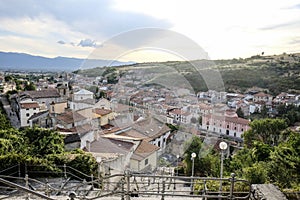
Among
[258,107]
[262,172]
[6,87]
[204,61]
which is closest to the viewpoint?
[204,61]

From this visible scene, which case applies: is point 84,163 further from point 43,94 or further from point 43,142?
point 43,94

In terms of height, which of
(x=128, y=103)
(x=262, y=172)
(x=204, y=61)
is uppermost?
(x=204, y=61)

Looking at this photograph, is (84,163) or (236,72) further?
(236,72)

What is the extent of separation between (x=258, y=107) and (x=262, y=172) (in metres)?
21.7

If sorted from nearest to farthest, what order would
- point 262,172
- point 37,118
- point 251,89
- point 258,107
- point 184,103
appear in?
point 184,103 < point 262,172 < point 37,118 < point 258,107 < point 251,89

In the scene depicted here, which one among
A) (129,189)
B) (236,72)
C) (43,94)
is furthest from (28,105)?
(129,189)

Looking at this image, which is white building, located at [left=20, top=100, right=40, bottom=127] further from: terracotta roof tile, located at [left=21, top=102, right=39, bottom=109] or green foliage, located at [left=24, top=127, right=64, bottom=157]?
green foliage, located at [left=24, top=127, right=64, bottom=157]

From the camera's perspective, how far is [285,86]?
91.0ft

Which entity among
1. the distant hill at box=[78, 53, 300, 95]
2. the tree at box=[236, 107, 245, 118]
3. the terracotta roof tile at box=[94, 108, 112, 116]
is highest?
the distant hill at box=[78, 53, 300, 95]

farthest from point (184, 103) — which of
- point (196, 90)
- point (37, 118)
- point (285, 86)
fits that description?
point (285, 86)

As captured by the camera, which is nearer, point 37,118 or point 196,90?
point 196,90

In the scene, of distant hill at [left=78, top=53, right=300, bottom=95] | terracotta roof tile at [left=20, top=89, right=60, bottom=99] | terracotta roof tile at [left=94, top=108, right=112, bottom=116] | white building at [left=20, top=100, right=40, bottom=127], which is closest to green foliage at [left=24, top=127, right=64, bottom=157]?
terracotta roof tile at [left=94, top=108, right=112, bottom=116]

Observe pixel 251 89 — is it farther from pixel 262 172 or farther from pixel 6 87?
pixel 6 87

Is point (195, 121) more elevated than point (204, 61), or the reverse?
point (204, 61)
